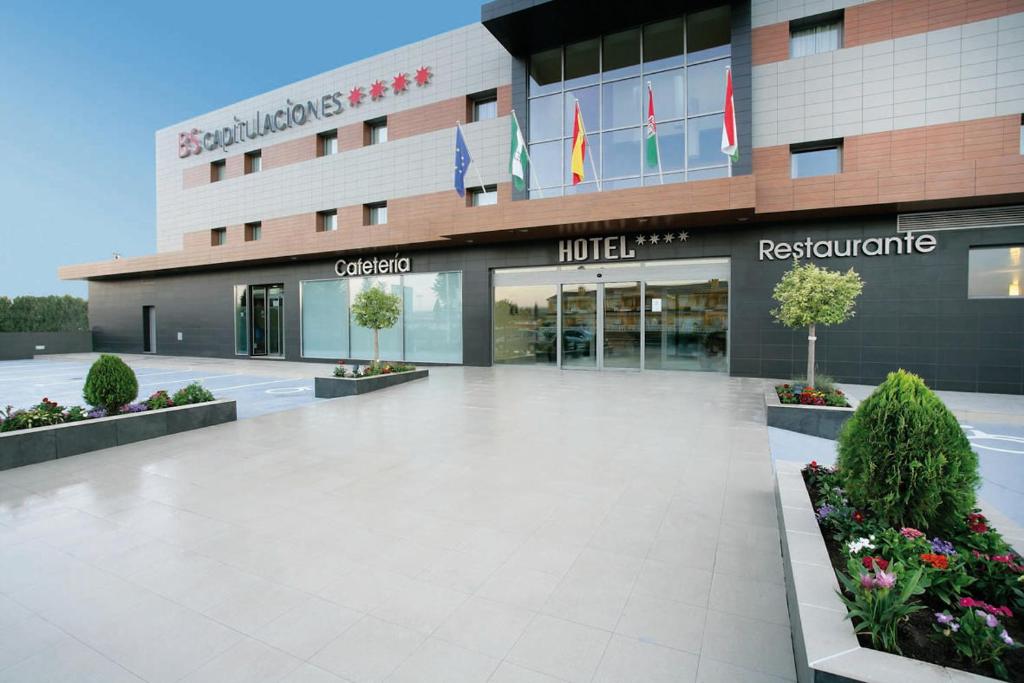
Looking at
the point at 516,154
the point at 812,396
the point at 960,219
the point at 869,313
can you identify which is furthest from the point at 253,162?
the point at 960,219

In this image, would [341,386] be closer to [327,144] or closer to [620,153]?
[620,153]

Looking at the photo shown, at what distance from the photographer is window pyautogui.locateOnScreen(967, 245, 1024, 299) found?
11766 millimetres

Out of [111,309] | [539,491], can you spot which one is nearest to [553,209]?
[539,491]

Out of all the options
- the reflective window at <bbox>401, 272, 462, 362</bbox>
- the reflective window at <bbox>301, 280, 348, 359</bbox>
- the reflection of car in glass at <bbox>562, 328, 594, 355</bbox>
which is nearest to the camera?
the reflection of car in glass at <bbox>562, 328, 594, 355</bbox>

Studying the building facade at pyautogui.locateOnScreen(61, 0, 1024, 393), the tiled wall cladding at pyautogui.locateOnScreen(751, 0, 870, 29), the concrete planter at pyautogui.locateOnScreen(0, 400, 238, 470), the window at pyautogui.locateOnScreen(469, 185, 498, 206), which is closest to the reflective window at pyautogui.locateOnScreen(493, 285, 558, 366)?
the building facade at pyautogui.locateOnScreen(61, 0, 1024, 393)

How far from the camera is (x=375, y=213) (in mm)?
20391

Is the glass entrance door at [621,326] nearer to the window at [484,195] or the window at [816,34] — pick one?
the window at [484,195]

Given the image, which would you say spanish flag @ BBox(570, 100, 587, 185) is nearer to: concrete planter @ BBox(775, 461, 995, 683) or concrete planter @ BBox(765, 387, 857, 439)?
concrete planter @ BBox(765, 387, 857, 439)

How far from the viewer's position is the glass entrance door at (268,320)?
23.3m

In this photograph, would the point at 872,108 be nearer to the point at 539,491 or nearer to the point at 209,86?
the point at 539,491

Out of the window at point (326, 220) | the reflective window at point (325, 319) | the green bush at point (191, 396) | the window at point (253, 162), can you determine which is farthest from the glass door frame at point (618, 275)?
the window at point (253, 162)

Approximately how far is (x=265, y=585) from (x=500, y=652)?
1734 mm

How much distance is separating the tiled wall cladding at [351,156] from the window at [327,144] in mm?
365

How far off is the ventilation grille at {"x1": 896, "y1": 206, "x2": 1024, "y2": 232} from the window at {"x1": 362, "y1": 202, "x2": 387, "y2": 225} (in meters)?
17.3
